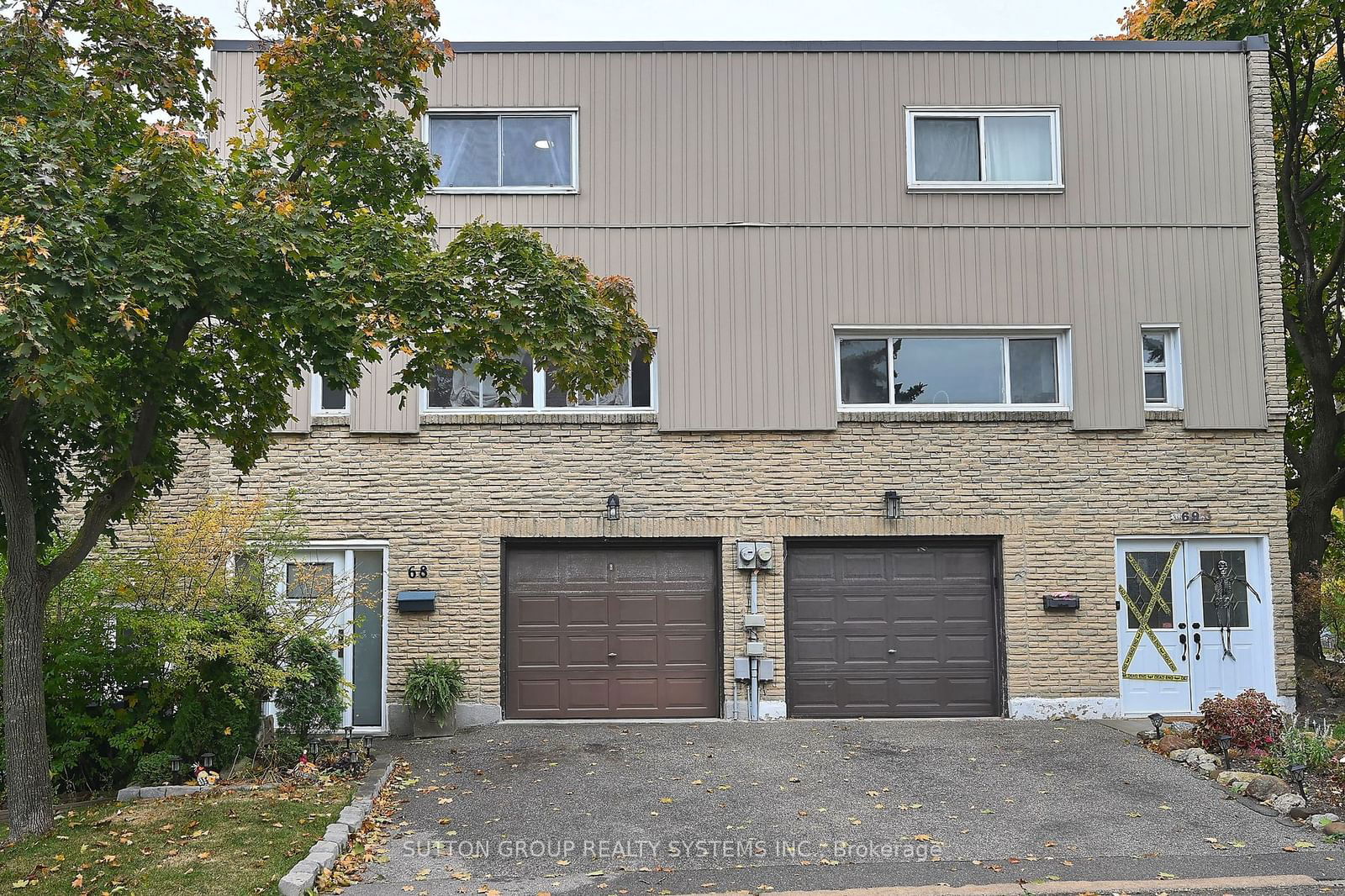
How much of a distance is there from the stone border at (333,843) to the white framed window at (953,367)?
7.43m

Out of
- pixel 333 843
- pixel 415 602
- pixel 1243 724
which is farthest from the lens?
pixel 415 602

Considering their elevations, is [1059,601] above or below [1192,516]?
below

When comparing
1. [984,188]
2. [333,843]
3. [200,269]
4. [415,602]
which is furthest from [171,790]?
[984,188]

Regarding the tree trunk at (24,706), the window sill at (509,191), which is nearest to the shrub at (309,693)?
the tree trunk at (24,706)

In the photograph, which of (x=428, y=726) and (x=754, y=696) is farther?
(x=754, y=696)

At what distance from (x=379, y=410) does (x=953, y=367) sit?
726cm

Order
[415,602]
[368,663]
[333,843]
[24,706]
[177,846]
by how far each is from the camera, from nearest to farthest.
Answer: [177,846] < [333,843] < [24,706] < [415,602] < [368,663]

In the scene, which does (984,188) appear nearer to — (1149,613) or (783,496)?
(783,496)

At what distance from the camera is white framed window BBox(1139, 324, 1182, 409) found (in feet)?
46.5

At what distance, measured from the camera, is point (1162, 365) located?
564 inches

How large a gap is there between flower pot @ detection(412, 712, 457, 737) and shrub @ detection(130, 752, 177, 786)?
3183 millimetres

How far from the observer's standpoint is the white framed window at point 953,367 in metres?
14.2

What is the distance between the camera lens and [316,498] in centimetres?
1361

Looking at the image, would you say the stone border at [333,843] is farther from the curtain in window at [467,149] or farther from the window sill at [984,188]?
the window sill at [984,188]
